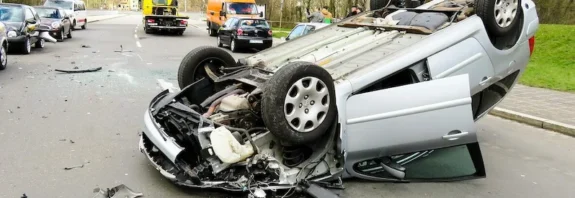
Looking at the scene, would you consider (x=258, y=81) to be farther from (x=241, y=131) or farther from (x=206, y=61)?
(x=206, y=61)

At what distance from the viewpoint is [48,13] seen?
854 inches

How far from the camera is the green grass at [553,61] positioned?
Result: 39.4ft

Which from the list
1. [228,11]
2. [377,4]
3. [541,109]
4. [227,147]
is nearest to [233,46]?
[228,11]

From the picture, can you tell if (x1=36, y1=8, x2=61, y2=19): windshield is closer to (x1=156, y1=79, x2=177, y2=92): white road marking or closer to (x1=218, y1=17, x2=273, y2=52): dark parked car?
(x1=218, y1=17, x2=273, y2=52): dark parked car

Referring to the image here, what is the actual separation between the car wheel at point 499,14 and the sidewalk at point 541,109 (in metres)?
3.24

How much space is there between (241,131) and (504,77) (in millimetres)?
2894

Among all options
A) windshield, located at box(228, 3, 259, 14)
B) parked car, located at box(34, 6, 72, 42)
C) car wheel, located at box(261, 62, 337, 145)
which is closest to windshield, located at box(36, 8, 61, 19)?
parked car, located at box(34, 6, 72, 42)

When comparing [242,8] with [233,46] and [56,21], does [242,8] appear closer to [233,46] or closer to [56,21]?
[233,46]

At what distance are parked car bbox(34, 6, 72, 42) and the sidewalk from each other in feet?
55.5

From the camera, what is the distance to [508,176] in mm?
5344

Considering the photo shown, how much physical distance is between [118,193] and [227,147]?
100 cm

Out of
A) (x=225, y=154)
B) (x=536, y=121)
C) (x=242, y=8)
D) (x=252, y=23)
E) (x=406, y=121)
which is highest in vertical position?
(x=242, y=8)

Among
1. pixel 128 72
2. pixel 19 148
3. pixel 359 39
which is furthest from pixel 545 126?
pixel 128 72

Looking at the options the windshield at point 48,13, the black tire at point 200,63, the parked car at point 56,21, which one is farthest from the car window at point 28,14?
the black tire at point 200,63
